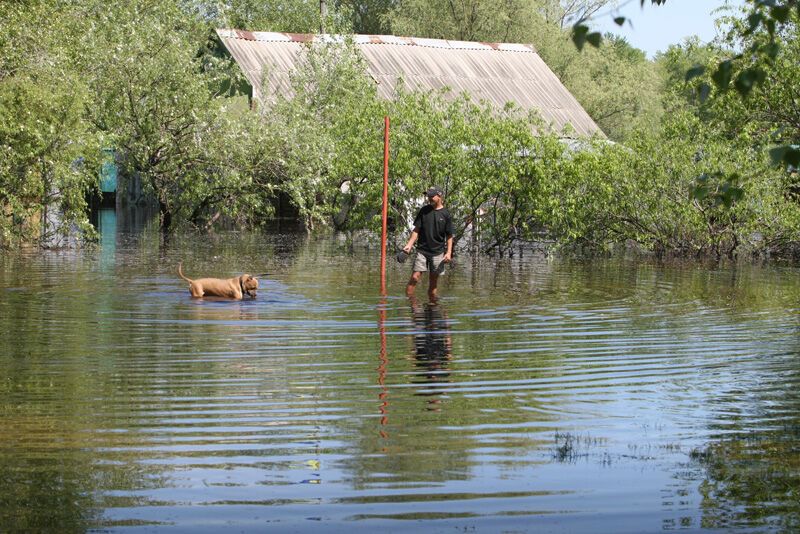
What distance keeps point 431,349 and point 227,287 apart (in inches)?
Answer: 227

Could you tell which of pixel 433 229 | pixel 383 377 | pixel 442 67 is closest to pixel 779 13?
pixel 383 377

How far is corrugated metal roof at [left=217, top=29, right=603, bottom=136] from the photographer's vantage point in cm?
4778

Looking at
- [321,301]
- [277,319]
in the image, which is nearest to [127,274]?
[321,301]

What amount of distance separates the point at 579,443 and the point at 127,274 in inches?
629

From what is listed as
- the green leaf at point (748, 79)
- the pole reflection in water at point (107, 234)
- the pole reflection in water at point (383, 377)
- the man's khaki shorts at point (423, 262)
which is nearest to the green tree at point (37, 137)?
the pole reflection in water at point (107, 234)

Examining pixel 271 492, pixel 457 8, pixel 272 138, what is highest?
pixel 457 8

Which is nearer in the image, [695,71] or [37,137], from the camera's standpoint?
[695,71]

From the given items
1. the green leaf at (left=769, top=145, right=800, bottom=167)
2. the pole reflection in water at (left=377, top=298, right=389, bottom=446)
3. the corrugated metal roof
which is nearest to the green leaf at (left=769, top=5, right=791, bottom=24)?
the green leaf at (left=769, top=145, right=800, bottom=167)

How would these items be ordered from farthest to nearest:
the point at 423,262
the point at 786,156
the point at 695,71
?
the point at 423,262
the point at 695,71
the point at 786,156

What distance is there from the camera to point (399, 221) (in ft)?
103

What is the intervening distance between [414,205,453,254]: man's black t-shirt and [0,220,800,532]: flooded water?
0.99 m

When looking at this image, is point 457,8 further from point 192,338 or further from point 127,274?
point 192,338

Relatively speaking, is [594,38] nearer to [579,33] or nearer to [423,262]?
[579,33]

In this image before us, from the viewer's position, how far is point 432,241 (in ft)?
65.6
